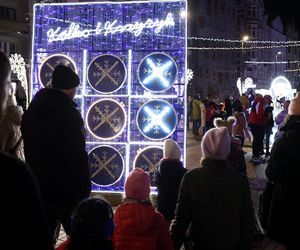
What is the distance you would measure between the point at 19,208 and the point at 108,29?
6221 millimetres

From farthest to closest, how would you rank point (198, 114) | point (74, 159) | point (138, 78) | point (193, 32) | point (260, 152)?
point (193, 32), point (198, 114), point (260, 152), point (138, 78), point (74, 159)

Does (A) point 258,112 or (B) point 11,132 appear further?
(A) point 258,112

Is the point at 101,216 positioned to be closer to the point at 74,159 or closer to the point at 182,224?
the point at 182,224

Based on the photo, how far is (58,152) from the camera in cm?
398

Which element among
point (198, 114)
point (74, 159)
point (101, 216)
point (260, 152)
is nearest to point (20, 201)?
point (101, 216)

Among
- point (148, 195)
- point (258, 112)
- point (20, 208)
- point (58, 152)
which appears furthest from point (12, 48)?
point (20, 208)

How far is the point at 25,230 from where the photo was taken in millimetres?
1461

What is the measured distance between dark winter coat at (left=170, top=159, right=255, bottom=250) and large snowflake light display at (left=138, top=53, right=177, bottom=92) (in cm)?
383

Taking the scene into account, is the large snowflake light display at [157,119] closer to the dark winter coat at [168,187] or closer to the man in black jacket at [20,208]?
the dark winter coat at [168,187]

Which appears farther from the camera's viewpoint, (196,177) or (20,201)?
(196,177)

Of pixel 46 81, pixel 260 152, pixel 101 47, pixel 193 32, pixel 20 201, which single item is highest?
pixel 193 32

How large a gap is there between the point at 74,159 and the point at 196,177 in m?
1.10

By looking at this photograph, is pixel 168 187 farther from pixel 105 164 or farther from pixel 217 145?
pixel 105 164

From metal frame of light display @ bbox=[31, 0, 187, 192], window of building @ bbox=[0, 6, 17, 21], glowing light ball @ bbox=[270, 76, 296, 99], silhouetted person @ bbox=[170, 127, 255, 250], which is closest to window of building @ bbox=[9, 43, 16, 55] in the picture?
window of building @ bbox=[0, 6, 17, 21]
